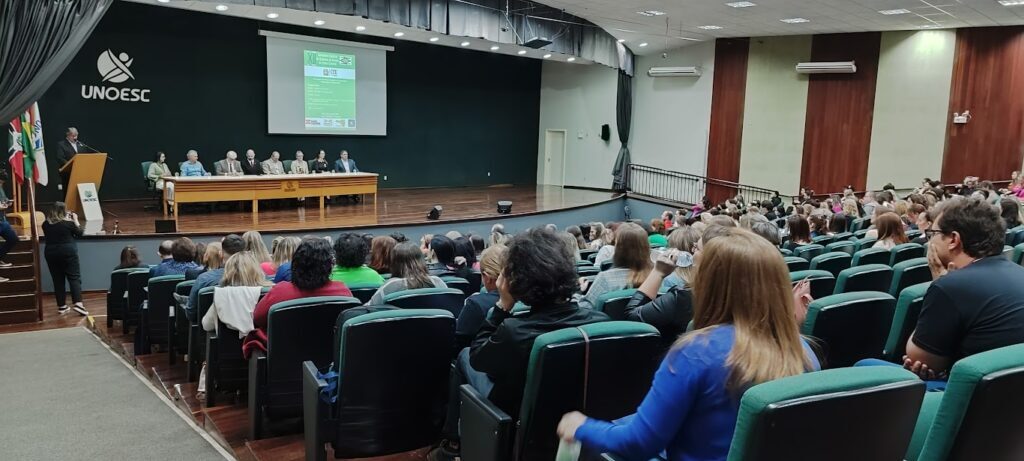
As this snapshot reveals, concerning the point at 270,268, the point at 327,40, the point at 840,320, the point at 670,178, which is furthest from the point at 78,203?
the point at 670,178

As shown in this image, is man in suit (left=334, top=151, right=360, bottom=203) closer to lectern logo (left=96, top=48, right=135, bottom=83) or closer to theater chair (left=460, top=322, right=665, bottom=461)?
lectern logo (left=96, top=48, right=135, bottom=83)

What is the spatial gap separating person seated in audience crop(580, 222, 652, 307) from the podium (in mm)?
9297

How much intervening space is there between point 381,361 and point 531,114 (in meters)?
16.6

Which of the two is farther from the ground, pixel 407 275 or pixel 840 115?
pixel 840 115

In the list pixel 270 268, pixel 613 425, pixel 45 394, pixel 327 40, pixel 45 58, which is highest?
pixel 327 40

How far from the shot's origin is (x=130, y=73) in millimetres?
12359

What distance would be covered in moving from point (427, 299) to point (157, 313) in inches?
118

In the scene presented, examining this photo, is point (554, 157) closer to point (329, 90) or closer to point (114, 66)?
point (329, 90)

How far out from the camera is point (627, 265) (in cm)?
347

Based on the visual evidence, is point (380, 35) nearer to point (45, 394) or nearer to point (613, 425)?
point (45, 394)

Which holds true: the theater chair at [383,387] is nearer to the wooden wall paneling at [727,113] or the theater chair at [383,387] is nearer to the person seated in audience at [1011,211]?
the person seated in audience at [1011,211]

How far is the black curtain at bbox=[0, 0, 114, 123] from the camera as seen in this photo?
5.78 meters

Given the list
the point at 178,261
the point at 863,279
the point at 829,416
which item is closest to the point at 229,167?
the point at 178,261

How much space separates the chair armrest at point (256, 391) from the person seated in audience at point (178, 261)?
8.48 ft
